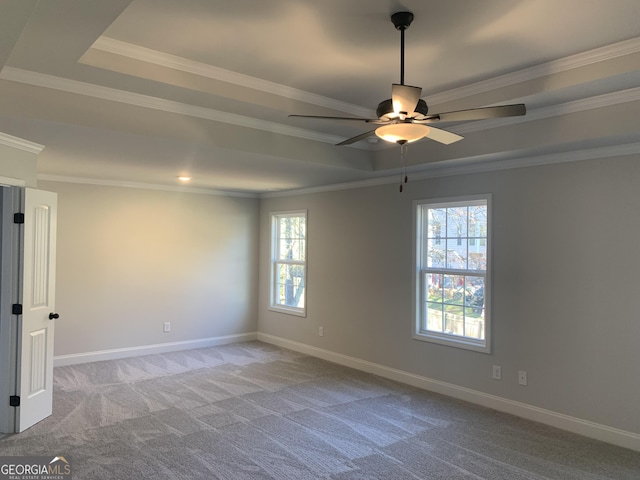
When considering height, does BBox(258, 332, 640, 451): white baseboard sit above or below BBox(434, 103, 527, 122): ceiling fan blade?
below

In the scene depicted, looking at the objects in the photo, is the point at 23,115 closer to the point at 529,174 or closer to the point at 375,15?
the point at 375,15

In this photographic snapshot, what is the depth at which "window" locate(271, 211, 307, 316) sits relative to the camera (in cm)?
688

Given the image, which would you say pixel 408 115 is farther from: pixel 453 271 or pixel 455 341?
pixel 455 341

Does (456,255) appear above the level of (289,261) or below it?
above

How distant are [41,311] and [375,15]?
357 cm

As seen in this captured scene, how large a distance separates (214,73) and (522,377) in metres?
3.73

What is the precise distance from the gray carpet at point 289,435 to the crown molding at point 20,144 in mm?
2276

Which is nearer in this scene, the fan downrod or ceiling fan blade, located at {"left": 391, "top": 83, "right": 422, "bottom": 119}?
ceiling fan blade, located at {"left": 391, "top": 83, "right": 422, "bottom": 119}

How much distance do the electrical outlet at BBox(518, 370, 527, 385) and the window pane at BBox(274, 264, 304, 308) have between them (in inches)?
132

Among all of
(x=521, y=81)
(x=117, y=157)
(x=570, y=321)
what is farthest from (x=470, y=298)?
(x=117, y=157)

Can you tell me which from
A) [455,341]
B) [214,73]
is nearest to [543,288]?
[455,341]

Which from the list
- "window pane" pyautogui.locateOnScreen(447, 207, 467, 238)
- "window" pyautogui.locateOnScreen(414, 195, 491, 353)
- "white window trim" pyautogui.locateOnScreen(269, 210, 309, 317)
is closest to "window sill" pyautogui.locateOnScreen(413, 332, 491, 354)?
"window" pyautogui.locateOnScreen(414, 195, 491, 353)

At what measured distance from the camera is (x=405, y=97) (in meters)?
2.40

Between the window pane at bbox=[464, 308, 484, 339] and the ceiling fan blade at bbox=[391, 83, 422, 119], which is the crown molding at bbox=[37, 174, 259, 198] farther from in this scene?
the ceiling fan blade at bbox=[391, 83, 422, 119]
